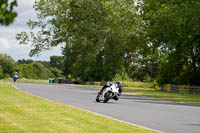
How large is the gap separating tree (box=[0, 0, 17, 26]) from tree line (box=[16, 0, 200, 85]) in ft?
118

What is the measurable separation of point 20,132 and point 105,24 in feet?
173

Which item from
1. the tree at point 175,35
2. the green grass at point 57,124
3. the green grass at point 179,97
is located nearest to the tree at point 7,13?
the green grass at point 57,124

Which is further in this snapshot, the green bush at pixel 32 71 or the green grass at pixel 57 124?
the green bush at pixel 32 71

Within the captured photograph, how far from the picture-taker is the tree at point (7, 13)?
453cm

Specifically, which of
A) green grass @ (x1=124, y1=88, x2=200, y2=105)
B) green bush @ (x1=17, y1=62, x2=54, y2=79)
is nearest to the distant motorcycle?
green grass @ (x1=124, y1=88, x2=200, y2=105)

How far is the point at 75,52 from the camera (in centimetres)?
6981

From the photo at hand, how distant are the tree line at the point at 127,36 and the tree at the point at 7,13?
35992 mm

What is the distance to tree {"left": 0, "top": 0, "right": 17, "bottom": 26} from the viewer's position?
14.9 ft

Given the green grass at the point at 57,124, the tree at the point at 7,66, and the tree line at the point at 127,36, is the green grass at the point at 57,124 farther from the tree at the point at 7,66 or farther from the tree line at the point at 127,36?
the tree at the point at 7,66

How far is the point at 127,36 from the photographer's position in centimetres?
5956

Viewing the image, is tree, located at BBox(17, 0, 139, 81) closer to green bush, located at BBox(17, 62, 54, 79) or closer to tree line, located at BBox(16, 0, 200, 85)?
tree line, located at BBox(16, 0, 200, 85)

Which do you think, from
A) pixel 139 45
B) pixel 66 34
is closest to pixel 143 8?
pixel 139 45

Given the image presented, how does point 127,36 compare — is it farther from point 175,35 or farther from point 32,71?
point 32,71

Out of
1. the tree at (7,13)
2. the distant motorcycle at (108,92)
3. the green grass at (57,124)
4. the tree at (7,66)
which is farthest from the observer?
the tree at (7,66)
